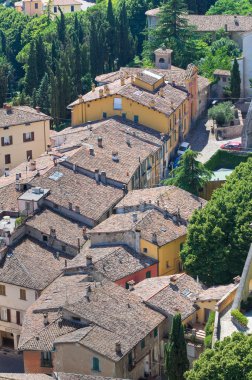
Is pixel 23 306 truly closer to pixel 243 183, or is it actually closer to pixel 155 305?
pixel 155 305

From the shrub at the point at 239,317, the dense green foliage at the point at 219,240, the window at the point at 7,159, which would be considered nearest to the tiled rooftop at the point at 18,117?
the window at the point at 7,159

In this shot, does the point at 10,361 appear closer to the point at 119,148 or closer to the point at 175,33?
the point at 119,148

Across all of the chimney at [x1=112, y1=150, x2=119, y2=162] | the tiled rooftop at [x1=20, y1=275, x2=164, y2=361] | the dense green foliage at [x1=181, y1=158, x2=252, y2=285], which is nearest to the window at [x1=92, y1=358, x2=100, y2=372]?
the tiled rooftop at [x1=20, y1=275, x2=164, y2=361]

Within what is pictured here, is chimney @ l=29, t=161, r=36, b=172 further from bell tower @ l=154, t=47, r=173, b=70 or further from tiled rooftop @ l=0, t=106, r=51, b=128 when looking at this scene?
bell tower @ l=154, t=47, r=173, b=70

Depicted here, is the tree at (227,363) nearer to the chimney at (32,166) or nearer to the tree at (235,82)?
the chimney at (32,166)

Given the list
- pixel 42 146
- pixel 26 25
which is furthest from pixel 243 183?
pixel 26 25

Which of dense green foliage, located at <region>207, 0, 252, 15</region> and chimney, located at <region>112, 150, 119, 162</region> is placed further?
dense green foliage, located at <region>207, 0, 252, 15</region>
